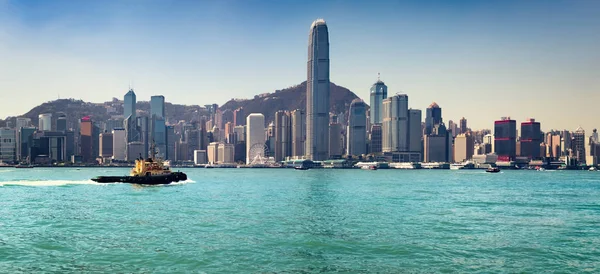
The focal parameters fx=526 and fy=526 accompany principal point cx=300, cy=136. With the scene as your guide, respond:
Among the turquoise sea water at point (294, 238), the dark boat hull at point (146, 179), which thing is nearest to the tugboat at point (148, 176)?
the dark boat hull at point (146, 179)

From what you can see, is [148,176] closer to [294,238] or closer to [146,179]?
[146,179]

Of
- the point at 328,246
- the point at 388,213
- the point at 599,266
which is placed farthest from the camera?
the point at 388,213

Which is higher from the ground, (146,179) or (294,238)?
(146,179)

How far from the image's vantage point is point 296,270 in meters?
34.2

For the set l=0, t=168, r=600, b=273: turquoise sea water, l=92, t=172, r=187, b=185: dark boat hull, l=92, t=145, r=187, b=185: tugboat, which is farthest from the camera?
l=92, t=145, r=187, b=185: tugboat

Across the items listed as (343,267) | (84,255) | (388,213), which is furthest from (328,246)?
(388,213)

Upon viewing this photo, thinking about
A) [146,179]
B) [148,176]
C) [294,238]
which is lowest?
[294,238]

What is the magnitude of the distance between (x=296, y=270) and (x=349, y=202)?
5000 cm

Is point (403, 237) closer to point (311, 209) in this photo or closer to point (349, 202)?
point (311, 209)

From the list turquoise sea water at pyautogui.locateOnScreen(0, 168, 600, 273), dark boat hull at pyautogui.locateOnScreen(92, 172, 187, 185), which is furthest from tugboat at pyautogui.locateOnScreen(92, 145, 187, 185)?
turquoise sea water at pyautogui.locateOnScreen(0, 168, 600, 273)

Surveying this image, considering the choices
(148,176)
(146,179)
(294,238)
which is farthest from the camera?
(148,176)

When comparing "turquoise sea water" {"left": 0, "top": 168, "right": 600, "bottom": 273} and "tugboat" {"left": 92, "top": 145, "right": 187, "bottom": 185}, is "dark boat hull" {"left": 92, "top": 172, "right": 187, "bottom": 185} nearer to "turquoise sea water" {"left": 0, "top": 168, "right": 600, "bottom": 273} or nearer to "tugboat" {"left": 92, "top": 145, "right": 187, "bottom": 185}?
"tugboat" {"left": 92, "top": 145, "right": 187, "bottom": 185}

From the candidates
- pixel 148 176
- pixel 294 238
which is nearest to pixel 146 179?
pixel 148 176

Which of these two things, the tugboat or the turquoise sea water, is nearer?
the turquoise sea water
